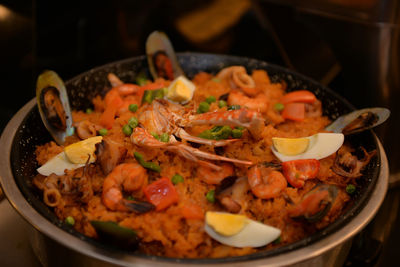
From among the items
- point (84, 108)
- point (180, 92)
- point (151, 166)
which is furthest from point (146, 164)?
point (84, 108)

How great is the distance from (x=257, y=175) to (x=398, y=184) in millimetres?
1722

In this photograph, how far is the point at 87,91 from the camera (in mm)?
2469

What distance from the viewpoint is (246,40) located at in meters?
4.44

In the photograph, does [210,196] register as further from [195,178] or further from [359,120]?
[359,120]

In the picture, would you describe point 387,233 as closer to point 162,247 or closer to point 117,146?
point 162,247

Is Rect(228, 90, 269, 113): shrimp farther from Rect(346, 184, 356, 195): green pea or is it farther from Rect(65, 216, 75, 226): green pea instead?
Rect(65, 216, 75, 226): green pea

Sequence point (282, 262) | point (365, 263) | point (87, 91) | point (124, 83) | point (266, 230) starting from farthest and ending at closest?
point (124, 83)
point (87, 91)
point (365, 263)
point (266, 230)
point (282, 262)

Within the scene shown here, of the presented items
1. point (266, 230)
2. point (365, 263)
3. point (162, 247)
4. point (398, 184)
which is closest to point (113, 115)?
point (162, 247)

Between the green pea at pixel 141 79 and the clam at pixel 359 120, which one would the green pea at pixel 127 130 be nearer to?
the green pea at pixel 141 79

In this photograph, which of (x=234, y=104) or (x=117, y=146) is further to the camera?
(x=234, y=104)

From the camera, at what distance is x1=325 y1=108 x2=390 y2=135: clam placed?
2.01 metres

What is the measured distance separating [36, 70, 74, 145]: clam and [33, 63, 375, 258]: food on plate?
2 cm

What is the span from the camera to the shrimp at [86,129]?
213 cm

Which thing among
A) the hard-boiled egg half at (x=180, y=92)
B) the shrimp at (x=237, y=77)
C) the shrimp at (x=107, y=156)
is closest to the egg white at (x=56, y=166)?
the shrimp at (x=107, y=156)
